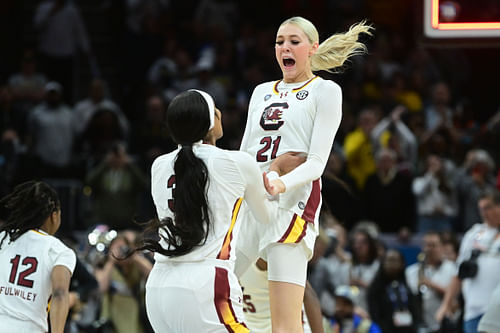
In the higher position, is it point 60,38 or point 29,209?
point 60,38

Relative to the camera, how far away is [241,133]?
44.5 ft

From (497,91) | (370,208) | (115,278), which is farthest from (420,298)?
(497,91)

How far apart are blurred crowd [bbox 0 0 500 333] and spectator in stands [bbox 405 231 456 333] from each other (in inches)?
0.7

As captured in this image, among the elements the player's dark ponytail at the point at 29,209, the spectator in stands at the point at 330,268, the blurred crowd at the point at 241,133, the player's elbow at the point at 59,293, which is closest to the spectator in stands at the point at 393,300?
the blurred crowd at the point at 241,133

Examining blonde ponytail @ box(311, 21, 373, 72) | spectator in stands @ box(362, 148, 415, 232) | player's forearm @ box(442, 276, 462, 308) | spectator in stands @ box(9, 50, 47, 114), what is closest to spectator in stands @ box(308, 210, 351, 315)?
spectator in stands @ box(362, 148, 415, 232)

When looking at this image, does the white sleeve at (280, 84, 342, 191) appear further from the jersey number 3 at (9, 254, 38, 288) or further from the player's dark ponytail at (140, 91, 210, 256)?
the jersey number 3 at (9, 254, 38, 288)

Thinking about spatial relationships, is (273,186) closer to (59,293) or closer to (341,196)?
(59,293)

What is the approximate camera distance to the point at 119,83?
16.7 metres

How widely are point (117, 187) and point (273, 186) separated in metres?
7.74

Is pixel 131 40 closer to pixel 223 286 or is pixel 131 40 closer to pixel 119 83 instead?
pixel 119 83

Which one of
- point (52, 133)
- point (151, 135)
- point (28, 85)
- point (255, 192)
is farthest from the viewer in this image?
point (28, 85)

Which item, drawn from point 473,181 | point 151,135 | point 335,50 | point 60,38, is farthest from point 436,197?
point 335,50

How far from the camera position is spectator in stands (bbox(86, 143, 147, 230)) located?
42.6 ft

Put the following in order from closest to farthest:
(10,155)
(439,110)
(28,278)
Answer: (28,278) < (10,155) < (439,110)
